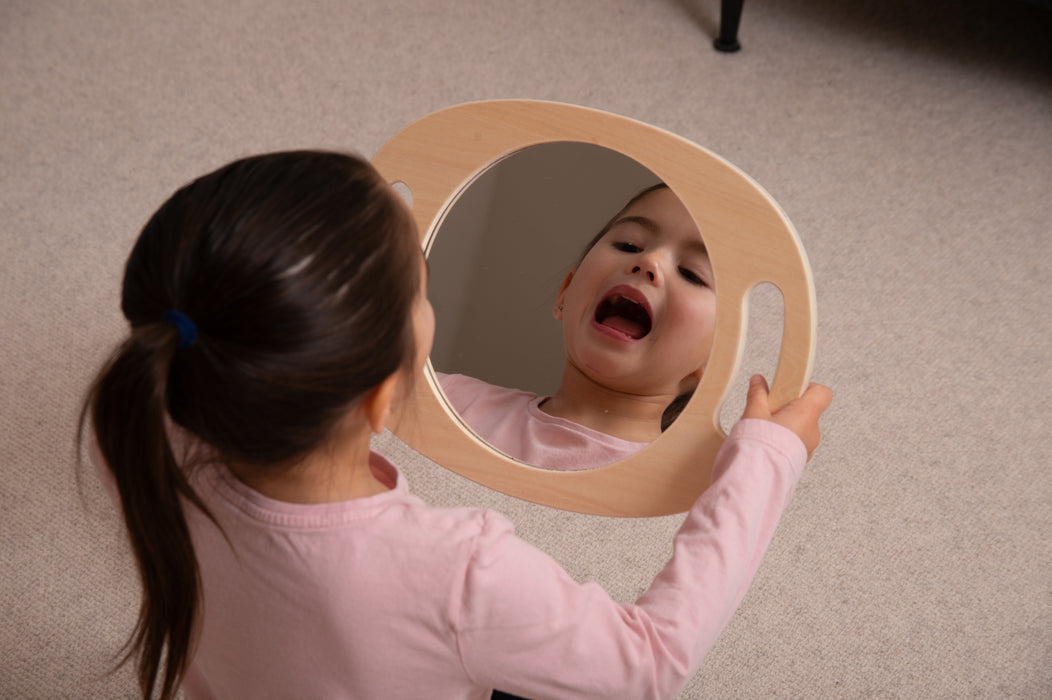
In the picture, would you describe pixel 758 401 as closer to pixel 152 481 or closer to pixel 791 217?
pixel 152 481

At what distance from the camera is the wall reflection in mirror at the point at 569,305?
2.48 feet

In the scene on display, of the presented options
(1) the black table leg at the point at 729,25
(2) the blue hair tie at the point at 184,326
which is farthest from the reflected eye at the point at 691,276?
(1) the black table leg at the point at 729,25

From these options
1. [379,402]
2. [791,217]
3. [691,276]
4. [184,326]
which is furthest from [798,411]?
[791,217]

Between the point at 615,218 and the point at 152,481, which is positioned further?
the point at 615,218

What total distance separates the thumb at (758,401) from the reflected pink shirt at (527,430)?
0.32ft

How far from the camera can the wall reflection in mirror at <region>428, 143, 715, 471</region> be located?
757 mm

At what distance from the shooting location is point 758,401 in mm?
704

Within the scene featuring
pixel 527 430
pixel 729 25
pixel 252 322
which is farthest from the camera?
pixel 729 25

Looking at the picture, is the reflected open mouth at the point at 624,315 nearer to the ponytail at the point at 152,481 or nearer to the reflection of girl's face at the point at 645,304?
the reflection of girl's face at the point at 645,304

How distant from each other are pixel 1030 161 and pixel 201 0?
4.84ft

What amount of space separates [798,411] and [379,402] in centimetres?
31

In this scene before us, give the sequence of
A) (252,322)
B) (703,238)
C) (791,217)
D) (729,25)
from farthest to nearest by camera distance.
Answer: (729,25) → (791,217) → (703,238) → (252,322)

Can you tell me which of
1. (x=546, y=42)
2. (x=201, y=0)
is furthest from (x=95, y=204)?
(x=546, y=42)

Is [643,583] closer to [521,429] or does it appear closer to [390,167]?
[521,429]
